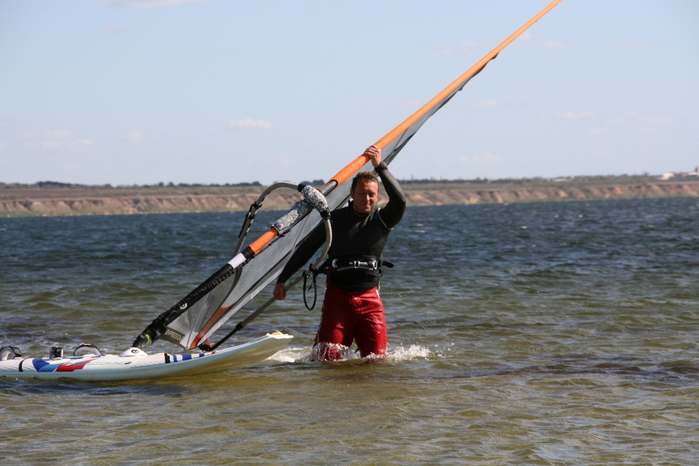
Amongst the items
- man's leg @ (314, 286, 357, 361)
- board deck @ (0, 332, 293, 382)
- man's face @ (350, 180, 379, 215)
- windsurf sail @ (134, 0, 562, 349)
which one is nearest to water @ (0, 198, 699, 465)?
board deck @ (0, 332, 293, 382)

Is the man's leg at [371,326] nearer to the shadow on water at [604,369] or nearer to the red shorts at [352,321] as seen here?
the red shorts at [352,321]

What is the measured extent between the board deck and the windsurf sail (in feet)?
0.81

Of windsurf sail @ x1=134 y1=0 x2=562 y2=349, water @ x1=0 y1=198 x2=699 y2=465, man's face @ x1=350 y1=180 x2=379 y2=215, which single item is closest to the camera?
water @ x1=0 y1=198 x2=699 y2=465

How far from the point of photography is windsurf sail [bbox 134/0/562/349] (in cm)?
716

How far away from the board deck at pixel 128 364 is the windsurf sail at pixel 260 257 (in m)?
0.25

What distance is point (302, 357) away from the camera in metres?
8.85

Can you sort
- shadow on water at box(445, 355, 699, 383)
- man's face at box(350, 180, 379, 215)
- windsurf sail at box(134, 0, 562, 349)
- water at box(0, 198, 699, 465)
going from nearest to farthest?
water at box(0, 198, 699, 465) → man's face at box(350, 180, 379, 215) → windsurf sail at box(134, 0, 562, 349) → shadow on water at box(445, 355, 699, 383)

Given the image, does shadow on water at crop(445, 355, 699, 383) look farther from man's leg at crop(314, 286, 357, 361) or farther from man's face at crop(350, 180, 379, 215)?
man's face at crop(350, 180, 379, 215)

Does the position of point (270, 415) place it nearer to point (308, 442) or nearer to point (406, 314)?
point (308, 442)

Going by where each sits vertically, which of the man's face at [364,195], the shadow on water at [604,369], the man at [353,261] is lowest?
the shadow on water at [604,369]

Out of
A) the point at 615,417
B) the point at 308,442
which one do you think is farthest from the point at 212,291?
the point at 615,417

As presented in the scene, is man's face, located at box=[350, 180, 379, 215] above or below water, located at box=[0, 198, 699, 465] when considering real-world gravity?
above

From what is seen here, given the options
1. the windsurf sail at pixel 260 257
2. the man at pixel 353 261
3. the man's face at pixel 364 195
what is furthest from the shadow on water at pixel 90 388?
the man's face at pixel 364 195

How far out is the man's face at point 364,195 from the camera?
23.1 ft
